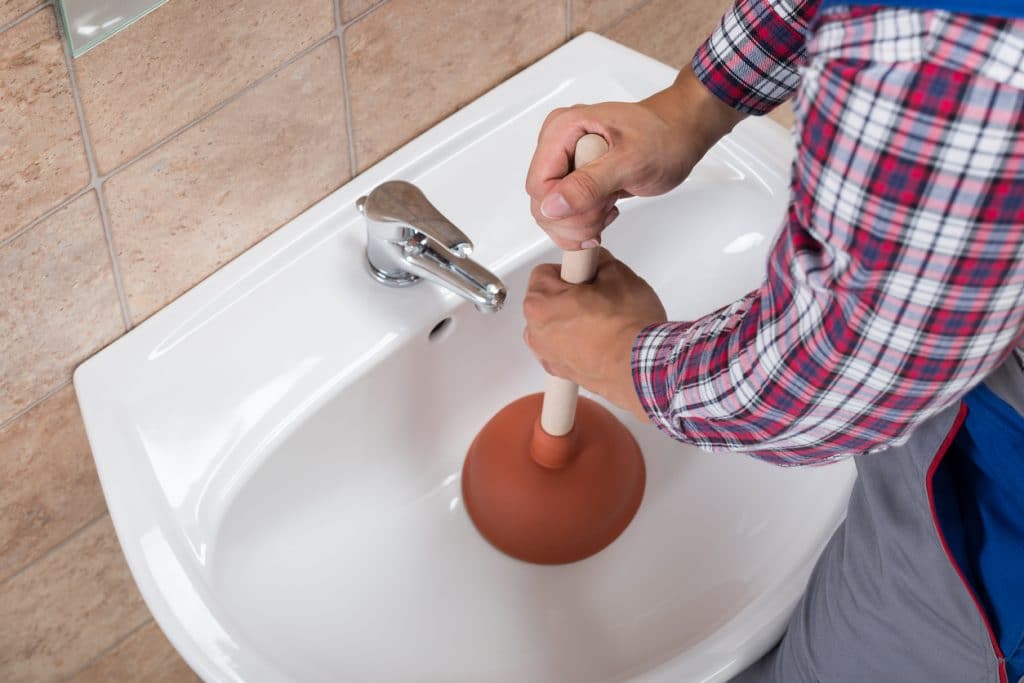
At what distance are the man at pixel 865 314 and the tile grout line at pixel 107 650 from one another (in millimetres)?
565

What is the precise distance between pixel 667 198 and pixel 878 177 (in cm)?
47

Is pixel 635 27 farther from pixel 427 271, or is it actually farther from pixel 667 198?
pixel 427 271

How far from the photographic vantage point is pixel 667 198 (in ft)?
2.79

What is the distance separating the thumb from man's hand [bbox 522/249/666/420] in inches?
2.5

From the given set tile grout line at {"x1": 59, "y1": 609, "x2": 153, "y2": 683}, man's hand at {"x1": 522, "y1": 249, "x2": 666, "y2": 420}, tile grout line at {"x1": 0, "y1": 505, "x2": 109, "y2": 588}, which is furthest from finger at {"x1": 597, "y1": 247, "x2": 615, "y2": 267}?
tile grout line at {"x1": 59, "y1": 609, "x2": 153, "y2": 683}

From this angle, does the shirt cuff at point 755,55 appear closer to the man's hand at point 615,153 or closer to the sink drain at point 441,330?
the man's hand at point 615,153

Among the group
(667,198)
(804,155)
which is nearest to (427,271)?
(667,198)

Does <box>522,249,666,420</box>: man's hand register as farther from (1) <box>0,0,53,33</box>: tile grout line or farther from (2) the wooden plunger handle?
(1) <box>0,0,53,33</box>: tile grout line

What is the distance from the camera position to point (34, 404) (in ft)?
2.39

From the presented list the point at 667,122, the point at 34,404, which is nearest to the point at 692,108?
the point at 667,122

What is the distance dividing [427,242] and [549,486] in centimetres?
20

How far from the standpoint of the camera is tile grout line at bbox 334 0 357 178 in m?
0.70

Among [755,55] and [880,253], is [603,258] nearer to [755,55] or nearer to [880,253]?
[755,55]

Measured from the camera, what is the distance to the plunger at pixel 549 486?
77cm
